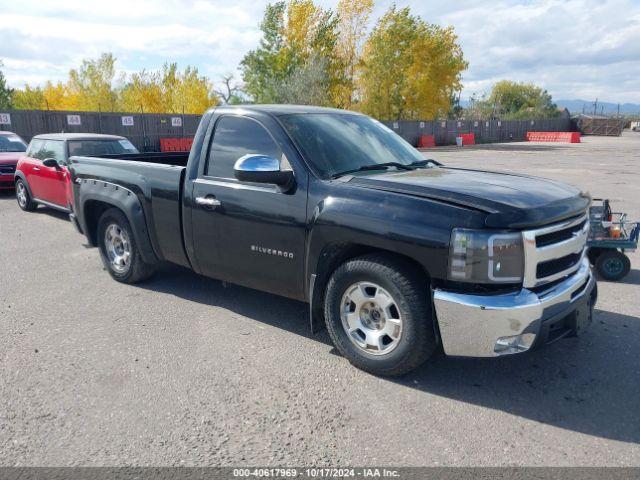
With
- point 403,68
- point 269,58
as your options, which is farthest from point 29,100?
point 403,68

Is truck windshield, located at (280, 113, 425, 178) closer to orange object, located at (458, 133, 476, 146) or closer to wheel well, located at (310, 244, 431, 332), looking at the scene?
wheel well, located at (310, 244, 431, 332)

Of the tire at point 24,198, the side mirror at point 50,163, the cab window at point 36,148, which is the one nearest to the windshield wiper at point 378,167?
the side mirror at point 50,163

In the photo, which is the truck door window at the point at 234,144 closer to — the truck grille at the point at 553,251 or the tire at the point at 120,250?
the tire at the point at 120,250

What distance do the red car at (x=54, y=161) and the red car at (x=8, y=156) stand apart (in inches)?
76.7

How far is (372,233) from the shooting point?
3439 mm

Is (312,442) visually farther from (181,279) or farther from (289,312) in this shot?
(181,279)

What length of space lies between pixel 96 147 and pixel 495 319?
8.74m

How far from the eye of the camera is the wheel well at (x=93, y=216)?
19.7 ft

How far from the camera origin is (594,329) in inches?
175

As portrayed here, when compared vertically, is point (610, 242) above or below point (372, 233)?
below

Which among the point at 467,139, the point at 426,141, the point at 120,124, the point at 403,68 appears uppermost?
the point at 403,68

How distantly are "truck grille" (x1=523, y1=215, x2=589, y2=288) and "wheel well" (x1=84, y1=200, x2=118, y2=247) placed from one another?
4.73m

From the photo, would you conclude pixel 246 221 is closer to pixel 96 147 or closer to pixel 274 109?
pixel 274 109

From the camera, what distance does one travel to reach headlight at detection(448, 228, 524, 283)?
10.2 ft
